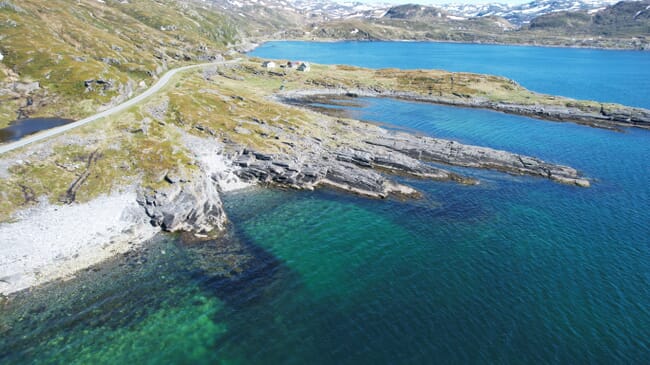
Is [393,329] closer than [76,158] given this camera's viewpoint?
Yes

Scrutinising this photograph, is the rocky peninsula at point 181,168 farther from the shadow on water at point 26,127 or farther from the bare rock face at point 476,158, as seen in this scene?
the shadow on water at point 26,127

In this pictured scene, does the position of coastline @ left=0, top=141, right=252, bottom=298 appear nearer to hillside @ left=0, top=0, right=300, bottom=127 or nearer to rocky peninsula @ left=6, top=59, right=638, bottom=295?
rocky peninsula @ left=6, top=59, right=638, bottom=295

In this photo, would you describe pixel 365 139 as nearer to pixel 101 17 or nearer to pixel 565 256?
pixel 565 256

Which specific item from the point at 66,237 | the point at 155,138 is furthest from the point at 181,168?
the point at 66,237

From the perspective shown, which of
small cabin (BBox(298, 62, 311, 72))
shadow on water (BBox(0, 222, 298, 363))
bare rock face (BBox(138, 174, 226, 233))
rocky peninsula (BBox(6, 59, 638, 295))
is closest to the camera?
shadow on water (BBox(0, 222, 298, 363))

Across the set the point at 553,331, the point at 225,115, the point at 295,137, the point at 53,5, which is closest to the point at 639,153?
the point at 553,331

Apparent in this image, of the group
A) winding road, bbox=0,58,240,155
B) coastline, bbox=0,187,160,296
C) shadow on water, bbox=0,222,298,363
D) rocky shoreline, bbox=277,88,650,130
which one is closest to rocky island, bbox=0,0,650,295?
coastline, bbox=0,187,160,296

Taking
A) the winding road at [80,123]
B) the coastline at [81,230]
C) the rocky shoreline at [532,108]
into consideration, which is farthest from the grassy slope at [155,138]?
the rocky shoreline at [532,108]
